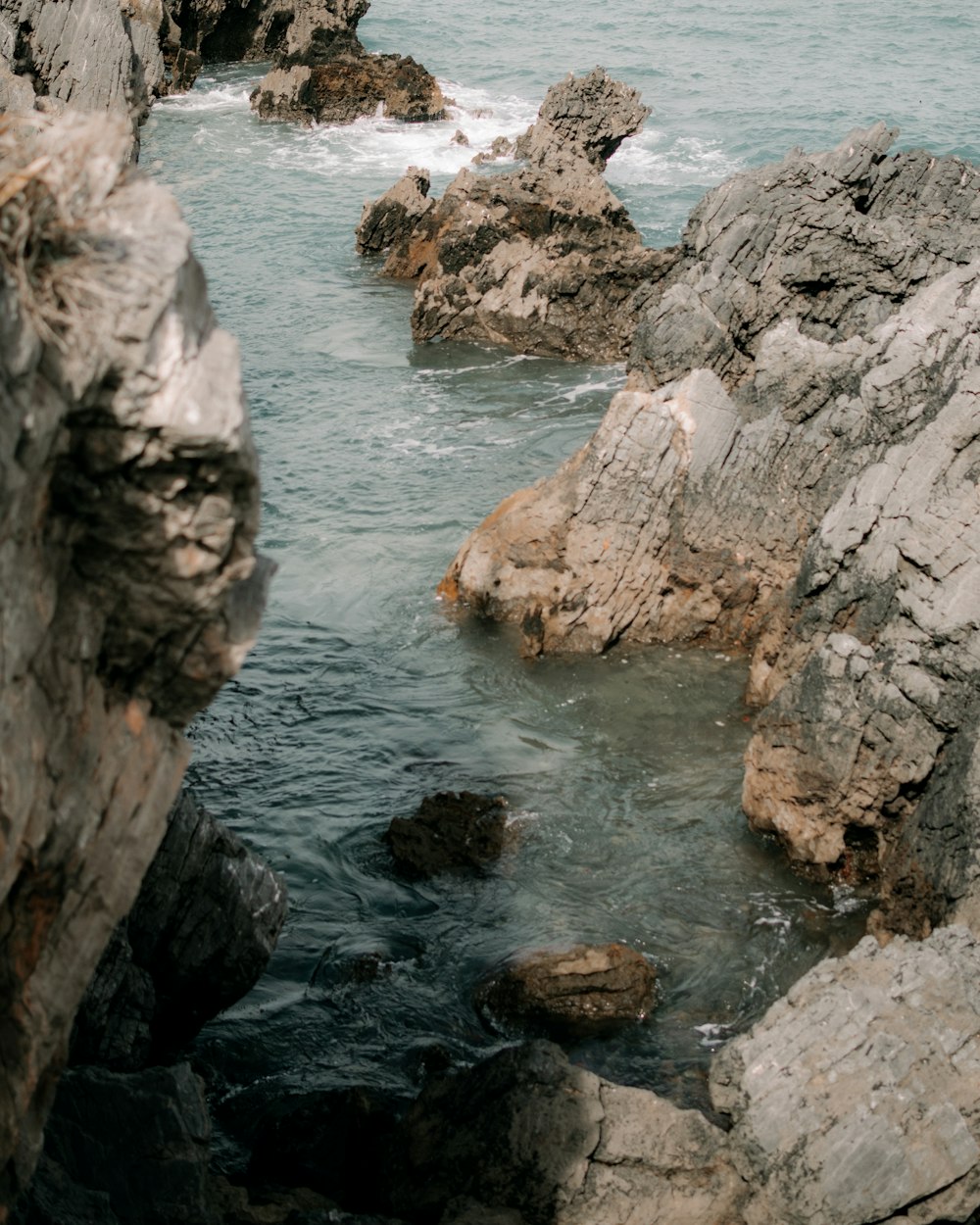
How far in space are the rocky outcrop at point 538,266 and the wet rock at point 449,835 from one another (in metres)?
15.8

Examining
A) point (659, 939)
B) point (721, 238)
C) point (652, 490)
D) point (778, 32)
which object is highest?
point (778, 32)

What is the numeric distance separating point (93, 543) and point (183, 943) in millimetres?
5610

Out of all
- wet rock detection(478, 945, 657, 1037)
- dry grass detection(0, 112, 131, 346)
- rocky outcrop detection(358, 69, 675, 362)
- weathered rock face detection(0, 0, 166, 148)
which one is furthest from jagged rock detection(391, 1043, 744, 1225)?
weathered rock face detection(0, 0, 166, 148)

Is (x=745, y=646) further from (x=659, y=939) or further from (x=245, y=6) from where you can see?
(x=245, y=6)

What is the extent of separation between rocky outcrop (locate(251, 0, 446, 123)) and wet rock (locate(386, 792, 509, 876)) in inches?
1599

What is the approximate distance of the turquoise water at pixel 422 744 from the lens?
12.4 meters

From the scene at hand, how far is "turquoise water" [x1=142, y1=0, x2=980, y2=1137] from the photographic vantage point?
12.4m

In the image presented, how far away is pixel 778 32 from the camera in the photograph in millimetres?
64938

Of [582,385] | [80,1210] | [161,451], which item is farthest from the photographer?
[582,385]

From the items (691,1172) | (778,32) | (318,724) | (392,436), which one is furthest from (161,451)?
(778,32)

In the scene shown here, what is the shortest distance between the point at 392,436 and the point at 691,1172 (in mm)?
18214

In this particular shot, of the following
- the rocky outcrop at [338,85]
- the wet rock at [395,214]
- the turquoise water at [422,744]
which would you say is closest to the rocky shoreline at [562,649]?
the turquoise water at [422,744]

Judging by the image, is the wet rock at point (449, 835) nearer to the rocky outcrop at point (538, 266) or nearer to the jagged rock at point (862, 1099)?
the jagged rock at point (862, 1099)

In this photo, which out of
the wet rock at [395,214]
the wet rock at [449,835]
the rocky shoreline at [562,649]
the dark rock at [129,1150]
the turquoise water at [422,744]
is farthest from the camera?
the wet rock at [395,214]
